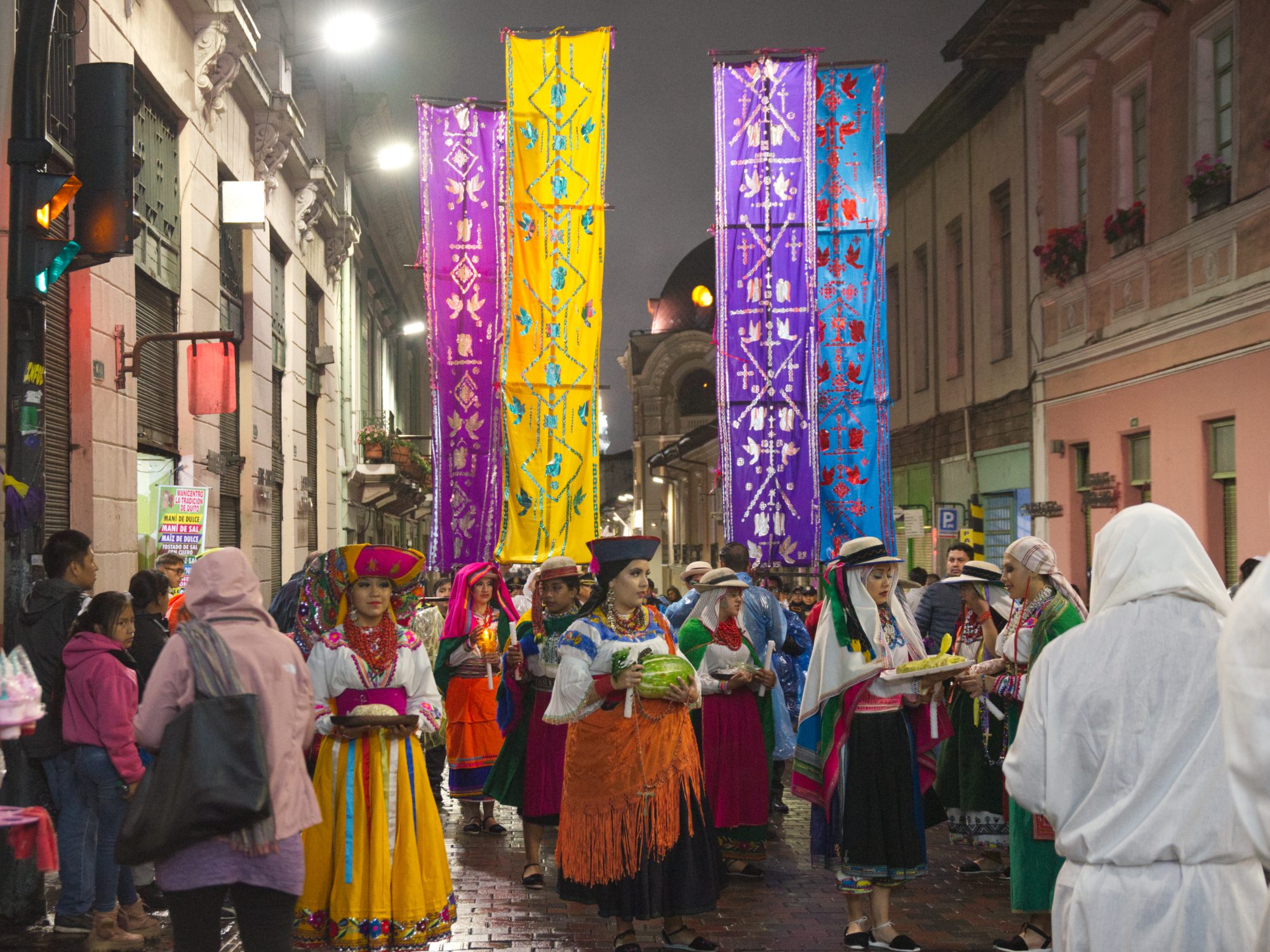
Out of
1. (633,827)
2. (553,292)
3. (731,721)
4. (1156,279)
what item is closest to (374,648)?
(633,827)

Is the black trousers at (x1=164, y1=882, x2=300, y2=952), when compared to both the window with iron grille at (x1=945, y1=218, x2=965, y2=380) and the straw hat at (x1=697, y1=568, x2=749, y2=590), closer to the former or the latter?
the straw hat at (x1=697, y1=568, x2=749, y2=590)

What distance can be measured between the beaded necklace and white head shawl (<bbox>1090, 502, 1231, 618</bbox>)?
3611 mm

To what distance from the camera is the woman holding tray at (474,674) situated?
11.2 metres

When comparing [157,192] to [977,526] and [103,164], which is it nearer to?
[103,164]

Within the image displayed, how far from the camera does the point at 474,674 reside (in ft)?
37.4

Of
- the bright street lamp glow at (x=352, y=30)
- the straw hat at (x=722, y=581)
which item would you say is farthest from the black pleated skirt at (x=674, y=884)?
the bright street lamp glow at (x=352, y=30)

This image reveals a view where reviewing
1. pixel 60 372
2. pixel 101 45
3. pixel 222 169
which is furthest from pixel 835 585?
pixel 222 169

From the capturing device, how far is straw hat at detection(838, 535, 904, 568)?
7582 mm

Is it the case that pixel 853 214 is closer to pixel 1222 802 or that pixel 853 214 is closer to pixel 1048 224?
pixel 1048 224

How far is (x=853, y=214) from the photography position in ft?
49.4

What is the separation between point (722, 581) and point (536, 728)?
5.28 ft

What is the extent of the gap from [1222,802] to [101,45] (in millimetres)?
10567

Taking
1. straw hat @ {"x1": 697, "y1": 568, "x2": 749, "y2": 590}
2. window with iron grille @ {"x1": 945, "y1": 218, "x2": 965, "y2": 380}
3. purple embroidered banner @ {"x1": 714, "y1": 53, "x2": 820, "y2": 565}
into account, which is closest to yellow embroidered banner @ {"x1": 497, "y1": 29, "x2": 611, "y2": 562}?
purple embroidered banner @ {"x1": 714, "y1": 53, "x2": 820, "y2": 565}

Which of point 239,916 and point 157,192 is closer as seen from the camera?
point 239,916
